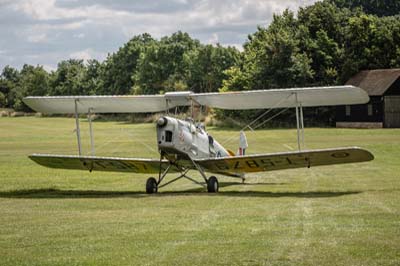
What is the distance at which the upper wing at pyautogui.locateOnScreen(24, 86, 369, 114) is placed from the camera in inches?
743

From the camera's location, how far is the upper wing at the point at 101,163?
19484 mm

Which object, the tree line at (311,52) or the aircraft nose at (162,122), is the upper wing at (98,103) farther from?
the tree line at (311,52)

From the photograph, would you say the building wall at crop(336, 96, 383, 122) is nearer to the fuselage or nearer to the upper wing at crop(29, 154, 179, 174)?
the upper wing at crop(29, 154, 179, 174)

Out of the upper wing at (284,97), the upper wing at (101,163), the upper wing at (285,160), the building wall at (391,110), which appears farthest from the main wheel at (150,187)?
the building wall at (391,110)

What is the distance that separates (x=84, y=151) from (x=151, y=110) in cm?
1938

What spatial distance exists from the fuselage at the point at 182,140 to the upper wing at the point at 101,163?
0.97m

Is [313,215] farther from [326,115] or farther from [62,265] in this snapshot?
[326,115]

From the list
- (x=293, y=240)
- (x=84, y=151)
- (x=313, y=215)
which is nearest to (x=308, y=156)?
(x=313, y=215)

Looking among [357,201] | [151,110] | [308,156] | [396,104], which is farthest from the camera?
[396,104]

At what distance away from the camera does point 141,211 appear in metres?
14.8

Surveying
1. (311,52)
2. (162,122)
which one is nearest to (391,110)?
(311,52)

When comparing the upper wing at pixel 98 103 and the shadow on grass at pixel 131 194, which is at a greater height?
the upper wing at pixel 98 103

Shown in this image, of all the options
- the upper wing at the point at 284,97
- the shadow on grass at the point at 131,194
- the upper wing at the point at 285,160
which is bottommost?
the shadow on grass at the point at 131,194

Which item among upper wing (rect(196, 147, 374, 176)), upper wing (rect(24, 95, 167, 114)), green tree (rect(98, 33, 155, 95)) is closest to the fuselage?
upper wing (rect(196, 147, 374, 176))
